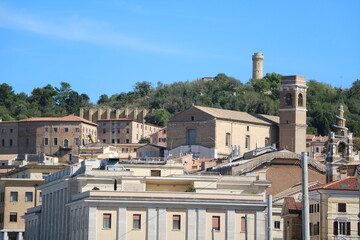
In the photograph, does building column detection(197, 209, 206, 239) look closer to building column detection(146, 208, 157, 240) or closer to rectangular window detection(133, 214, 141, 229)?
building column detection(146, 208, 157, 240)

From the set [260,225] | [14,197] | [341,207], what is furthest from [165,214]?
[14,197]

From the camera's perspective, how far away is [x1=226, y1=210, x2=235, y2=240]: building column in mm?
53500

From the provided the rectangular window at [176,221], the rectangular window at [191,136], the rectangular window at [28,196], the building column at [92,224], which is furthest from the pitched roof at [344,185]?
the rectangular window at [191,136]

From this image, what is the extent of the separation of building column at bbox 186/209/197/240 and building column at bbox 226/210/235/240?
59.4 inches

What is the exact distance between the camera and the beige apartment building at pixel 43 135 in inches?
6506

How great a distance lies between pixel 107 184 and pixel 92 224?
550cm

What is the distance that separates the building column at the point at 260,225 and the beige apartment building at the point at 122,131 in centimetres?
12357

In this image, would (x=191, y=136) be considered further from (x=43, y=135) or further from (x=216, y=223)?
(x=216, y=223)

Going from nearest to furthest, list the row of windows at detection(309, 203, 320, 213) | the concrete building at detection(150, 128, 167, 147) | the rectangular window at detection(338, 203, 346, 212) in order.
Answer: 1. the rectangular window at detection(338, 203, 346, 212)
2. the row of windows at detection(309, 203, 320, 213)
3. the concrete building at detection(150, 128, 167, 147)

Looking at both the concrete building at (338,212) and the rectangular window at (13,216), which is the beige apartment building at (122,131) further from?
the concrete building at (338,212)

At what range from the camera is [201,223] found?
53.6m

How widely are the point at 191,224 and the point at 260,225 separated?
3193 mm

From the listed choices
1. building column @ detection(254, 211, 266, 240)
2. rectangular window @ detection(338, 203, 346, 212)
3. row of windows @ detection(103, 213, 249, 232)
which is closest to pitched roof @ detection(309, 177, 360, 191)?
rectangular window @ detection(338, 203, 346, 212)

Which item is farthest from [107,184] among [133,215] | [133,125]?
[133,125]
